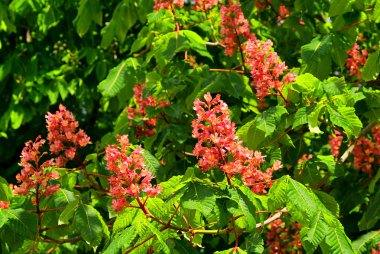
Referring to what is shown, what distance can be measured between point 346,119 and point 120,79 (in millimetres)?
1754

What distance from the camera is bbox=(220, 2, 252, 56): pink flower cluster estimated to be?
13.6 ft

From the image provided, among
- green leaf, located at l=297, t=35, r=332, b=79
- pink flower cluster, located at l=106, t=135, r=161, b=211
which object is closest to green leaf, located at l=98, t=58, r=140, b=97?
green leaf, located at l=297, t=35, r=332, b=79

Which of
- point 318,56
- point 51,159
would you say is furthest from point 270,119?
point 51,159

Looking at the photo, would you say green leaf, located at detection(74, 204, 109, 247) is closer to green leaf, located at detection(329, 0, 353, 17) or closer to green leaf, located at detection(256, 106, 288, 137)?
green leaf, located at detection(256, 106, 288, 137)

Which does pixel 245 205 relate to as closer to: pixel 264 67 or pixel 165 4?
pixel 264 67

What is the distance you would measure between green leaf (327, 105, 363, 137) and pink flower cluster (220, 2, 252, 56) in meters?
1.06

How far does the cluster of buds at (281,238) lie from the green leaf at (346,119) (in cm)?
136

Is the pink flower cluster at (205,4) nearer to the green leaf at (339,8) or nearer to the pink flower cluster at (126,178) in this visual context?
the green leaf at (339,8)

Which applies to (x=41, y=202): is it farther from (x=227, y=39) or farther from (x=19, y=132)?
(x=19, y=132)

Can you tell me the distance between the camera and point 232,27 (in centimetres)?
422

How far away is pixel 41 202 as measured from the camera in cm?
362

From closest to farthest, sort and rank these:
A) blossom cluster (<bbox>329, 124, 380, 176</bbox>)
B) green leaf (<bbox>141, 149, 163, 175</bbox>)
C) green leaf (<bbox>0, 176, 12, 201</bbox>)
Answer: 1. green leaf (<bbox>0, 176, 12, 201</bbox>)
2. green leaf (<bbox>141, 149, 163, 175</bbox>)
3. blossom cluster (<bbox>329, 124, 380, 176</bbox>)

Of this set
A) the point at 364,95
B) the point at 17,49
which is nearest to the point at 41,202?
the point at 364,95

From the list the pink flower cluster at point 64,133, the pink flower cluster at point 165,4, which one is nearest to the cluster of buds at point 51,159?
the pink flower cluster at point 64,133
